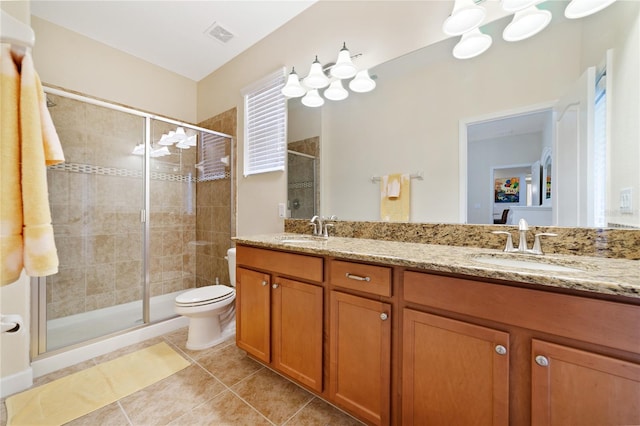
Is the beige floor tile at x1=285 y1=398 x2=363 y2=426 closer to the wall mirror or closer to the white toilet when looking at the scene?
the white toilet

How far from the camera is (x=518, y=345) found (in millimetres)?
784

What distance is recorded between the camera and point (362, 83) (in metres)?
1.69

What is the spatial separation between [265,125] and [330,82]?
2.49 feet

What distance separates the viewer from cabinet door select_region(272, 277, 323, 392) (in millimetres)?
1269

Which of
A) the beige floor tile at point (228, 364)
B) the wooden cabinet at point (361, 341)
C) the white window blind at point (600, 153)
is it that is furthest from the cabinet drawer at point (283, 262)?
the white window blind at point (600, 153)

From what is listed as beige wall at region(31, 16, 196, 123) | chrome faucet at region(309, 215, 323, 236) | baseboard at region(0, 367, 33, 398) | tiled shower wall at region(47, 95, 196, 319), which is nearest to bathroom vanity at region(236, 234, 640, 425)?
chrome faucet at region(309, 215, 323, 236)

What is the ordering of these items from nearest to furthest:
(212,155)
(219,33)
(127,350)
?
(127,350) → (219,33) → (212,155)

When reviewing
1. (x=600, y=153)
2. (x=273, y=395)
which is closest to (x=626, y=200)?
(x=600, y=153)

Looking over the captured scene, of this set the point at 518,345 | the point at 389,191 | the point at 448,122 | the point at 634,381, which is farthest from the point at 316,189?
the point at 634,381

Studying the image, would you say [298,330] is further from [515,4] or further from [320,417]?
[515,4]

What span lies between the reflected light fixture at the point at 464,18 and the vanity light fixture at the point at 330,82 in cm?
51

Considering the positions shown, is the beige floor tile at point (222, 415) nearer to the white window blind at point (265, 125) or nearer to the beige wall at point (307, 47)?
the beige wall at point (307, 47)

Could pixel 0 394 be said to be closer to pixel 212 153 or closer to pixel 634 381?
pixel 212 153

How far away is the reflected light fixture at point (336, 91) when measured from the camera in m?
1.82
